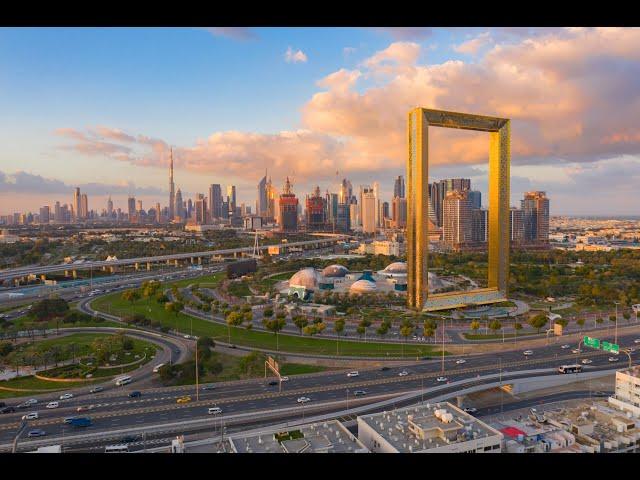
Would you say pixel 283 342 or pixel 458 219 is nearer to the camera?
pixel 283 342

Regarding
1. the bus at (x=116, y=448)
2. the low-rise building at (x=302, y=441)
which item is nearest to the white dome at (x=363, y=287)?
the low-rise building at (x=302, y=441)

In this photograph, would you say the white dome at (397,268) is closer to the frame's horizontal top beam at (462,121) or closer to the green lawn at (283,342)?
the frame's horizontal top beam at (462,121)

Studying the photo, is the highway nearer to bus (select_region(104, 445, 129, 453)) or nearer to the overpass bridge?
bus (select_region(104, 445, 129, 453))

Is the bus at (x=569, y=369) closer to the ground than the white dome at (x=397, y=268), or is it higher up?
closer to the ground

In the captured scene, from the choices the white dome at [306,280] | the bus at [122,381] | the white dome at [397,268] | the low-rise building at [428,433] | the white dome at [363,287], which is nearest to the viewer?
the low-rise building at [428,433]

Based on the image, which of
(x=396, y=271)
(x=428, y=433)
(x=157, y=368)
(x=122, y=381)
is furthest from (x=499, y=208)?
(x=122, y=381)

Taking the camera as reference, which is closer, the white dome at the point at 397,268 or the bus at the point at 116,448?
the bus at the point at 116,448

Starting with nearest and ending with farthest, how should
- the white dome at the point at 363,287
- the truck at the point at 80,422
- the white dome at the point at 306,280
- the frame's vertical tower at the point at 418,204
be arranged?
1. the truck at the point at 80,422
2. the frame's vertical tower at the point at 418,204
3. the white dome at the point at 363,287
4. the white dome at the point at 306,280

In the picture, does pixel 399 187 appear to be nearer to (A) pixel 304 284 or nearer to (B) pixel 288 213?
(B) pixel 288 213
